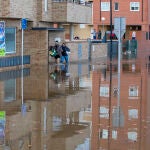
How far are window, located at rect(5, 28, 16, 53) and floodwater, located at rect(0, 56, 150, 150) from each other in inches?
297

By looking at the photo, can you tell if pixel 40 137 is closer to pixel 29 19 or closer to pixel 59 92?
pixel 59 92

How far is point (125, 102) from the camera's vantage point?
1745 cm

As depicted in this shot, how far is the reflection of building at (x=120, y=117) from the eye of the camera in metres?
11.1

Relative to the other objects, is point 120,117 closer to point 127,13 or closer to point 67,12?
point 67,12

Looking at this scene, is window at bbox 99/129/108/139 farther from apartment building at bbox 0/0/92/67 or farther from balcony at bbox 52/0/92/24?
balcony at bbox 52/0/92/24

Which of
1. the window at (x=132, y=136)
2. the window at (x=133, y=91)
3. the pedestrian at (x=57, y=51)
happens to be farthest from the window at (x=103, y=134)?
the pedestrian at (x=57, y=51)

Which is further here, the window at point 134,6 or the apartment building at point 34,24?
the window at point 134,6

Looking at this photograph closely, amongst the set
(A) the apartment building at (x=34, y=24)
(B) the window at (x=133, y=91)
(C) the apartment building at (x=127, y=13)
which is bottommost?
(B) the window at (x=133, y=91)

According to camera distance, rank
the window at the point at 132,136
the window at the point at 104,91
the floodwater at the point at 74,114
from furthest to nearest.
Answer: the window at the point at 104,91, the window at the point at 132,136, the floodwater at the point at 74,114

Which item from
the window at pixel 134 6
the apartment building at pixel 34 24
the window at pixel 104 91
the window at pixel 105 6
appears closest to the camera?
the window at pixel 104 91

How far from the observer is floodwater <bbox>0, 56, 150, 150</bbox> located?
11023 millimetres

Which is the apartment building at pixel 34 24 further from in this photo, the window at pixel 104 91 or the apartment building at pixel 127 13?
the apartment building at pixel 127 13

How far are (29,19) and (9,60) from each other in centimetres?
409

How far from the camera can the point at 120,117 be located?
567 inches
